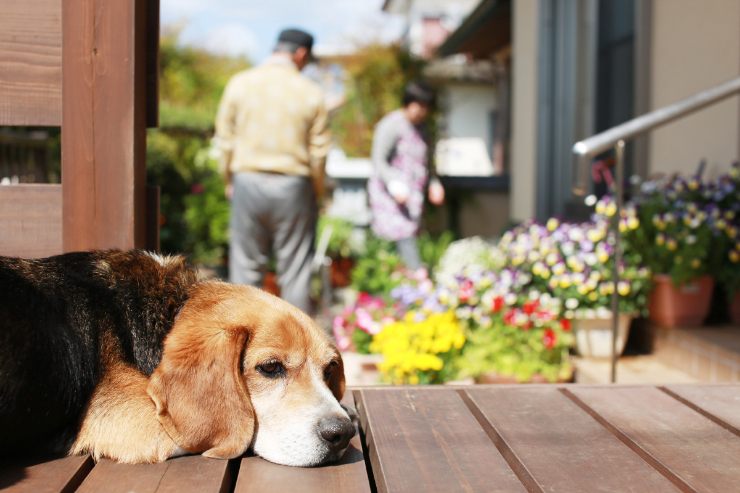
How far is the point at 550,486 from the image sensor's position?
4.24ft

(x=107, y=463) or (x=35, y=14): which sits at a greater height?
(x=35, y=14)

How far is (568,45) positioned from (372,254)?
130 inches

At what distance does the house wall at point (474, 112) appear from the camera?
19.8m

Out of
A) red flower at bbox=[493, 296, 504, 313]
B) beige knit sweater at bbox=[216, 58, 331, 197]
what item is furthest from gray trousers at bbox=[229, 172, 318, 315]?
red flower at bbox=[493, 296, 504, 313]

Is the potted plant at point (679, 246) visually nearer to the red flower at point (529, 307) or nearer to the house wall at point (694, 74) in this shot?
the house wall at point (694, 74)

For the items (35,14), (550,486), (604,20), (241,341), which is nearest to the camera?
(550,486)

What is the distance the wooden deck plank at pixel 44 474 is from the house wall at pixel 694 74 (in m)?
4.46

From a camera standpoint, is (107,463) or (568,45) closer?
(107,463)

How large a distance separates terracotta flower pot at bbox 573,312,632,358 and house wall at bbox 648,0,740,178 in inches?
54.3

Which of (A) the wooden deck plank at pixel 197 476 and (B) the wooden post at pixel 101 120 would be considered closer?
(A) the wooden deck plank at pixel 197 476

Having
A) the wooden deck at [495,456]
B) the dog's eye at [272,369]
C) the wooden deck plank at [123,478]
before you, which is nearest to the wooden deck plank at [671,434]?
the wooden deck at [495,456]

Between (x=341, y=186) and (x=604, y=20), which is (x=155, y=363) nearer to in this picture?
(x=604, y=20)

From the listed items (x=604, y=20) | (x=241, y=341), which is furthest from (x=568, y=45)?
(x=241, y=341)

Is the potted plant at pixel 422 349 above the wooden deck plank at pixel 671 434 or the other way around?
the other way around
